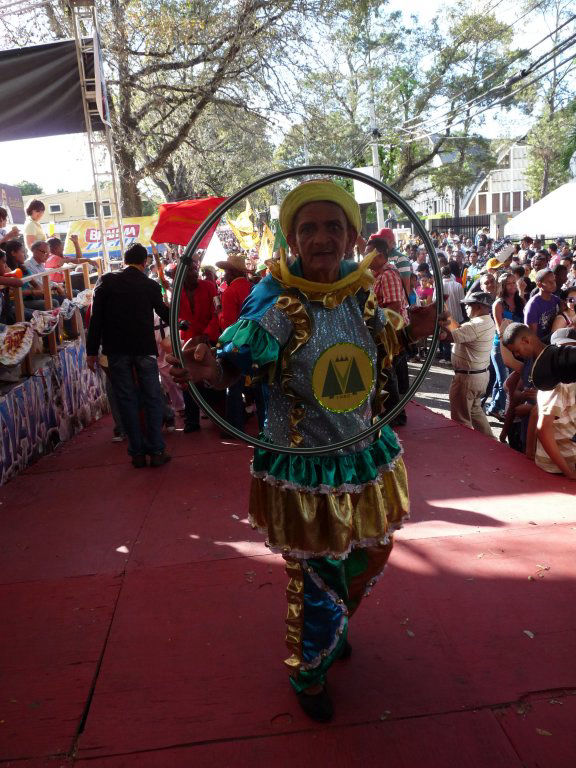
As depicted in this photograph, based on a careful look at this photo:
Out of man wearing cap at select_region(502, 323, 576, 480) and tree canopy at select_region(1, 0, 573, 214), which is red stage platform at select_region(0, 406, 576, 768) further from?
tree canopy at select_region(1, 0, 573, 214)

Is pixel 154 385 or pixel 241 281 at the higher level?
pixel 241 281

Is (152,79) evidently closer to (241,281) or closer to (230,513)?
(241,281)

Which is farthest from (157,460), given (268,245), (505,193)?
(505,193)

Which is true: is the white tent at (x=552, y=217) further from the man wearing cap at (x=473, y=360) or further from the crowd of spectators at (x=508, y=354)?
the man wearing cap at (x=473, y=360)

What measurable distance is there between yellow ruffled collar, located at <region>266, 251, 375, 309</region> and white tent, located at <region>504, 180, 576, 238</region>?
52.5 ft

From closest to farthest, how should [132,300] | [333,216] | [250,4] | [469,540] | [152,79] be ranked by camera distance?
[333,216] → [469,540] → [132,300] → [250,4] → [152,79]

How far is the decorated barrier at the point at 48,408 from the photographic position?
20.5ft

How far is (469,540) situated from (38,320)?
17.3 ft

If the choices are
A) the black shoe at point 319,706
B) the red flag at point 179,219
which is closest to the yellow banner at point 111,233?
the red flag at point 179,219

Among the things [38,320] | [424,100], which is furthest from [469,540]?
[424,100]

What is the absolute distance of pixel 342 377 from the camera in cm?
246

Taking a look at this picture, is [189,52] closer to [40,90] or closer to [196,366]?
[40,90]

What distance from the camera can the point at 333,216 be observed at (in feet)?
7.97

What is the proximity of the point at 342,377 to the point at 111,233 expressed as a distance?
54.3 feet
